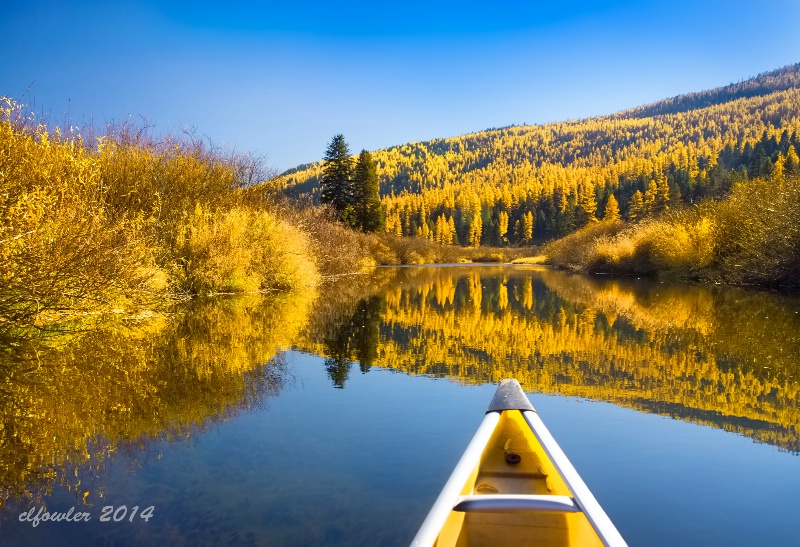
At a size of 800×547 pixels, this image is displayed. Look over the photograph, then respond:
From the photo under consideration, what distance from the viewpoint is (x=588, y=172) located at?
130 metres

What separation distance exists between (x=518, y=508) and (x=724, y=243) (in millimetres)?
26796

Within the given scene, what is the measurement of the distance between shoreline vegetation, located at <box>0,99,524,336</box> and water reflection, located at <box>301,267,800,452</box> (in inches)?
154

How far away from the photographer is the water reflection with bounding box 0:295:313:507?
435cm

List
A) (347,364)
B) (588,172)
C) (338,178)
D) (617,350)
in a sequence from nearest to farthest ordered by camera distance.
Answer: (347,364) < (617,350) < (338,178) < (588,172)

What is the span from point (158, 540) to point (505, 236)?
104909mm

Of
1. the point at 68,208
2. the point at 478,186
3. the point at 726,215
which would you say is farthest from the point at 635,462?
Result: the point at 478,186

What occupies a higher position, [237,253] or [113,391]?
[237,253]

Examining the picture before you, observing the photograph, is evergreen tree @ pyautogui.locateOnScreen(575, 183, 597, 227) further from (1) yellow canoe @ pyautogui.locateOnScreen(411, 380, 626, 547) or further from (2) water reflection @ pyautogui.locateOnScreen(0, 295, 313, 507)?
(1) yellow canoe @ pyautogui.locateOnScreen(411, 380, 626, 547)

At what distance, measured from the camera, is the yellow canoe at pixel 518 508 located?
A: 7.90 ft

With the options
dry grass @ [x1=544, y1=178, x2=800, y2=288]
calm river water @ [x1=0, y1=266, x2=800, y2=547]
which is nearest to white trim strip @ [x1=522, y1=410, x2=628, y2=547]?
calm river water @ [x1=0, y1=266, x2=800, y2=547]

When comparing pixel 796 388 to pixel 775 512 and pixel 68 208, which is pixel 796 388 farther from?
pixel 68 208

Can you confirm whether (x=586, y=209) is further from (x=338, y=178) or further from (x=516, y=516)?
(x=516, y=516)

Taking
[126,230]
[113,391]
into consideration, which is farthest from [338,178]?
[113,391]

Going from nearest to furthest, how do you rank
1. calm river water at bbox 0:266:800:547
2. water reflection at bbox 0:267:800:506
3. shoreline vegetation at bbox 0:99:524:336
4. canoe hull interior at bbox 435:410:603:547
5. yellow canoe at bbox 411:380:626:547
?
yellow canoe at bbox 411:380:626:547
canoe hull interior at bbox 435:410:603:547
calm river water at bbox 0:266:800:547
water reflection at bbox 0:267:800:506
shoreline vegetation at bbox 0:99:524:336
